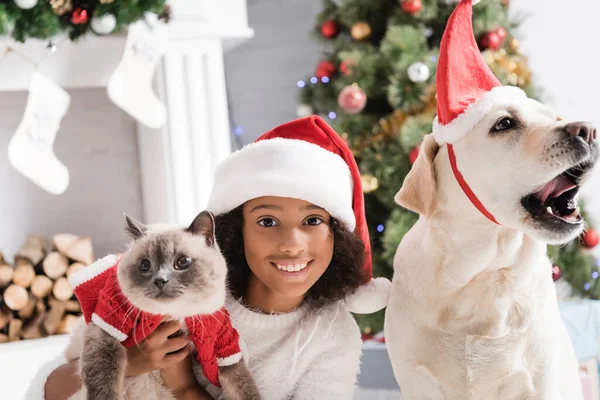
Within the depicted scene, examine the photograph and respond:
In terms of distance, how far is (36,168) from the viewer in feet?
7.40

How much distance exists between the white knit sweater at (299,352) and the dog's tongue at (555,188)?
55 centimetres

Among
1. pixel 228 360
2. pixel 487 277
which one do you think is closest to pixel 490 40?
pixel 487 277

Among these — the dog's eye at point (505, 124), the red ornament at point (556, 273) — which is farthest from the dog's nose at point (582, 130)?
the red ornament at point (556, 273)

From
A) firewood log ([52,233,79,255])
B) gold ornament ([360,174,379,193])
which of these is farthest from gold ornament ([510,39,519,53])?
firewood log ([52,233,79,255])

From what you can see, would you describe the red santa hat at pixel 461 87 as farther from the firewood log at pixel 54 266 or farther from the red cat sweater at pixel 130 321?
the firewood log at pixel 54 266

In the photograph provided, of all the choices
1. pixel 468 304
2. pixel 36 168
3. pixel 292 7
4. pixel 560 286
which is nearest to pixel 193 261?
pixel 468 304

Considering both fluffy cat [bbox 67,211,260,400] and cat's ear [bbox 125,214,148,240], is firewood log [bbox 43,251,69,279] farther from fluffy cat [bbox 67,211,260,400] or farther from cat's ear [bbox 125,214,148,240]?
cat's ear [bbox 125,214,148,240]

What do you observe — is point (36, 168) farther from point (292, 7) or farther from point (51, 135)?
point (292, 7)

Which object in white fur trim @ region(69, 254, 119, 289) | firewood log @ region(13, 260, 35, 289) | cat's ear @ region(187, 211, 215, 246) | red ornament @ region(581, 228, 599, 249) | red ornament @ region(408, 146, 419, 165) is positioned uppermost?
cat's ear @ region(187, 211, 215, 246)

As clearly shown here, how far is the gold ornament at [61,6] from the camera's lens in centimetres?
215

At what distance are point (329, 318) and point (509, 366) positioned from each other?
416mm

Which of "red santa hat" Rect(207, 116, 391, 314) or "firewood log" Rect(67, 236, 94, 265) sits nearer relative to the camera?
"red santa hat" Rect(207, 116, 391, 314)

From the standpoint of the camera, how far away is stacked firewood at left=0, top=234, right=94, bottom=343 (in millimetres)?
2340

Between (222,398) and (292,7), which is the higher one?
(292,7)
